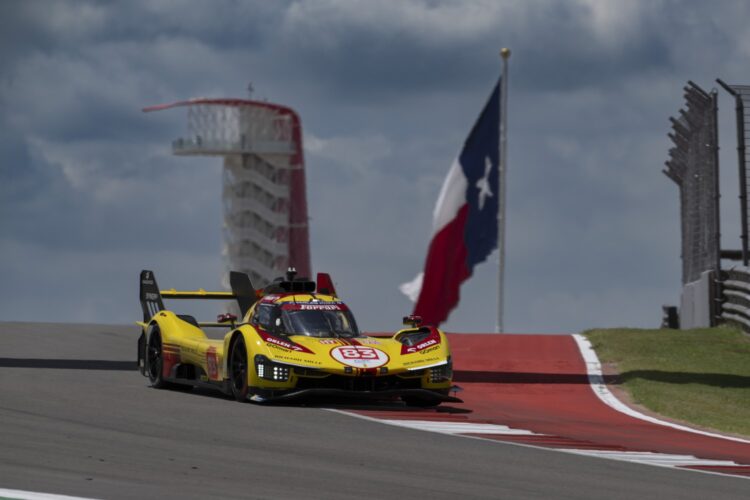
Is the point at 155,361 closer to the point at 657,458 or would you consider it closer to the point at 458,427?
the point at 458,427

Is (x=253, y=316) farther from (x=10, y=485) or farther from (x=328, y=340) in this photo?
(x=10, y=485)

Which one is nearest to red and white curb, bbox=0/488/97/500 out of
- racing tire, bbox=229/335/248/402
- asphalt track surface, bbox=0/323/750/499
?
asphalt track surface, bbox=0/323/750/499

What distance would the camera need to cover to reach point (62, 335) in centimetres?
2497

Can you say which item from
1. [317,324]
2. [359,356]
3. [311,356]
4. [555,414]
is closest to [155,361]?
[317,324]

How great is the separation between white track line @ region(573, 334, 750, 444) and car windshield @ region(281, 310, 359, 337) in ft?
11.7

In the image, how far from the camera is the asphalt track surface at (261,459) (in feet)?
27.9

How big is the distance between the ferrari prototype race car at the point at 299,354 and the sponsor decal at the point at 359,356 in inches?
0.4

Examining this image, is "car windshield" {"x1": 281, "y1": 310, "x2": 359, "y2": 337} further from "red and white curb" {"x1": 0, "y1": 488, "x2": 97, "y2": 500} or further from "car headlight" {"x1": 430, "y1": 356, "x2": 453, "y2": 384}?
"red and white curb" {"x1": 0, "y1": 488, "x2": 97, "y2": 500}

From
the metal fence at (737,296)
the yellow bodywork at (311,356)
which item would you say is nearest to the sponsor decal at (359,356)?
the yellow bodywork at (311,356)

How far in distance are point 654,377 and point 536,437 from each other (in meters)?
8.02

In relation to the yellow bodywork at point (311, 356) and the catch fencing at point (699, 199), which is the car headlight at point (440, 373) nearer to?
the yellow bodywork at point (311, 356)

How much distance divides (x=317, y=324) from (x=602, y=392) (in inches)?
221

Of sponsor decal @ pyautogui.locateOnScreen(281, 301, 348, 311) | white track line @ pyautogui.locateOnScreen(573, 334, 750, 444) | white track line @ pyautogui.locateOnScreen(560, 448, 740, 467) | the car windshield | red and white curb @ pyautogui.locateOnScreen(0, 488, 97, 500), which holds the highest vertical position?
sponsor decal @ pyautogui.locateOnScreen(281, 301, 348, 311)

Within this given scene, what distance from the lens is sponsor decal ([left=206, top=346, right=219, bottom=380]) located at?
50.7 feet
